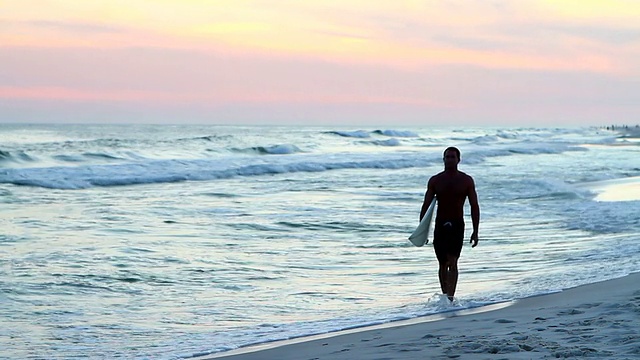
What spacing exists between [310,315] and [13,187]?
17496 millimetres

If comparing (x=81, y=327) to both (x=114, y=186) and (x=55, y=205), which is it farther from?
(x=114, y=186)

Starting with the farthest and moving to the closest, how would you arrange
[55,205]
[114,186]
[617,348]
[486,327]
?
[114,186] → [55,205] → [486,327] → [617,348]

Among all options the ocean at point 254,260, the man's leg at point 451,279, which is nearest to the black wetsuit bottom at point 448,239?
the man's leg at point 451,279

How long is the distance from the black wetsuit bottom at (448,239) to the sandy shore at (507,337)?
886 mm

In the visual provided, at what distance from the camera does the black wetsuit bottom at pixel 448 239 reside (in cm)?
775

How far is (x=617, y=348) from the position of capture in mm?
4781

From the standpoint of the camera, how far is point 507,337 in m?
5.33

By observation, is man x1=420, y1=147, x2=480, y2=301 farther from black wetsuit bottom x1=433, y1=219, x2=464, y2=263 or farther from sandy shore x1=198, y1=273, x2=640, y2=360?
sandy shore x1=198, y1=273, x2=640, y2=360

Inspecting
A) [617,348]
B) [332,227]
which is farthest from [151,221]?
[617,348]

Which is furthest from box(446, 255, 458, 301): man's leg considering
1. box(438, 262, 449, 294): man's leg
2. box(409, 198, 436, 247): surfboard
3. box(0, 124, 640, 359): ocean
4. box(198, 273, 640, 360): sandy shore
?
box(198, 273, 640, 360): sandy shore

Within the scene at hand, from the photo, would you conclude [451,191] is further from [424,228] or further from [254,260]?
[254,260]

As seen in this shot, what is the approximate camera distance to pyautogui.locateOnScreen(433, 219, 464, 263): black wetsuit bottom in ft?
25.4

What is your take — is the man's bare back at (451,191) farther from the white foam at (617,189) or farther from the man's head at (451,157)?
the white foam at (617,189)

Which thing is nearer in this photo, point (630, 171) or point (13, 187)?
point (13, 187)
